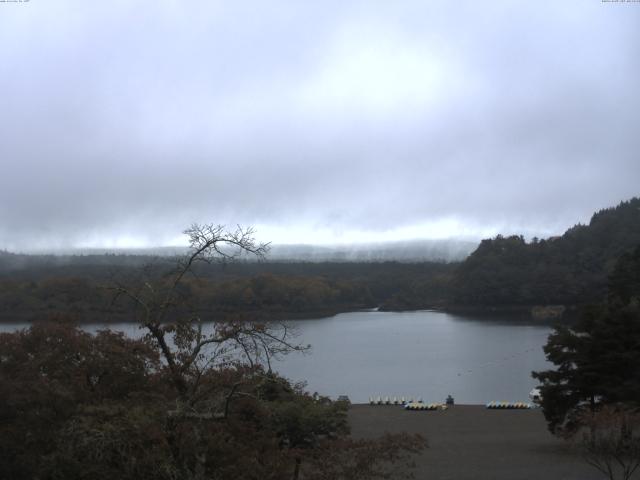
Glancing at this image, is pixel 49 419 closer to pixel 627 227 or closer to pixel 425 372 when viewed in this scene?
pixel 425 372

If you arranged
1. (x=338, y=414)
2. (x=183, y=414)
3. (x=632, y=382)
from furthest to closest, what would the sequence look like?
(x=632, y=382)
(x=338, y=414)
(x=183, y=414)

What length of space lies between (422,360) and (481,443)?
77.4 feet

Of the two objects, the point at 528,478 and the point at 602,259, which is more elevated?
the point at 602,259

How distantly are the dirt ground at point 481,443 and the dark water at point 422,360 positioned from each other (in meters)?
6.14

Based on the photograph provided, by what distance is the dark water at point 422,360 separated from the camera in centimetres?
3033

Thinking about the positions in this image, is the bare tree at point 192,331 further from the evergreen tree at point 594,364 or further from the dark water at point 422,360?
the dark water at point 422,360

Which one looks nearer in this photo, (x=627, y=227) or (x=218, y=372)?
(x=218, y=372)

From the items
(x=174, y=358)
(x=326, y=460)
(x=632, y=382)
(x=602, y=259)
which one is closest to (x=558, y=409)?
(x=632, y=382)

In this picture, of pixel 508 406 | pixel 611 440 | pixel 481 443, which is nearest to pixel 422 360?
pixel 508 406

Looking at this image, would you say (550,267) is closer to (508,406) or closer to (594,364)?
(508,406)

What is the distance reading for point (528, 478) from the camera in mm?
12797

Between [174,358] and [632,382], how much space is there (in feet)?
35.5

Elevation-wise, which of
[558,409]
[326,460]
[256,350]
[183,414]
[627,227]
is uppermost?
[627,227]

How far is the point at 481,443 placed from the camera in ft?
55.6
